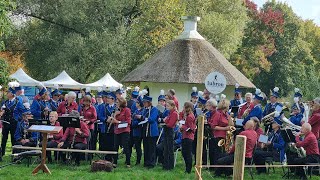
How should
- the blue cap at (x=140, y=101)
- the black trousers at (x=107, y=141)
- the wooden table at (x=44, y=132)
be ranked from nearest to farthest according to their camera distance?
the wooden table at (x=44, y=132) → the blue cap at (x=140, y=101) → the black trousers at (x=107, y=141)

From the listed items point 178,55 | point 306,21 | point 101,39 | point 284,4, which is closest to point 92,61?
point 101,39

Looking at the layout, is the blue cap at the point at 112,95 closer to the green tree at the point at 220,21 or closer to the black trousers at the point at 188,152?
the black trousers at the point at 188,152

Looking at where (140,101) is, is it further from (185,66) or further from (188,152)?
(185,66)

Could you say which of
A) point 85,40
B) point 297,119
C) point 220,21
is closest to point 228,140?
point 297,119

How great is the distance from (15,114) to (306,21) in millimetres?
53543

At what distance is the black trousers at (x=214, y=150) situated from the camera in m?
13.5

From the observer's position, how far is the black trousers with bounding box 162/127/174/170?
13555 millimetres

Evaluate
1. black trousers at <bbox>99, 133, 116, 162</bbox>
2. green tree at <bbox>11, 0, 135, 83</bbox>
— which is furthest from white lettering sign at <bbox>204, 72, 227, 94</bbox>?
green tree at <bbox>11, 0, 135, 83</bbox>

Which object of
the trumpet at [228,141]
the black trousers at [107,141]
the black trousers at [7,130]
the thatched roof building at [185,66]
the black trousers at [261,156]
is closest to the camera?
the black trousers at [261,156]

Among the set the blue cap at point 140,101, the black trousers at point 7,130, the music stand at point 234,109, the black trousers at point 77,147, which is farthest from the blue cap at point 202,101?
the black trousers at point 7,130

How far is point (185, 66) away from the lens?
88.0ft

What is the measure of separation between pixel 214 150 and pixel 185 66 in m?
13.5

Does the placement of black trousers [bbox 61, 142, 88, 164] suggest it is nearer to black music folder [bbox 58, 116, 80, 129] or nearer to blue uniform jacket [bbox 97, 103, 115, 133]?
black music folder [bbox 58, 116, 80, 129]

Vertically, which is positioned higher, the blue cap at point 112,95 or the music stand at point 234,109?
the blue cap at point 112,95
